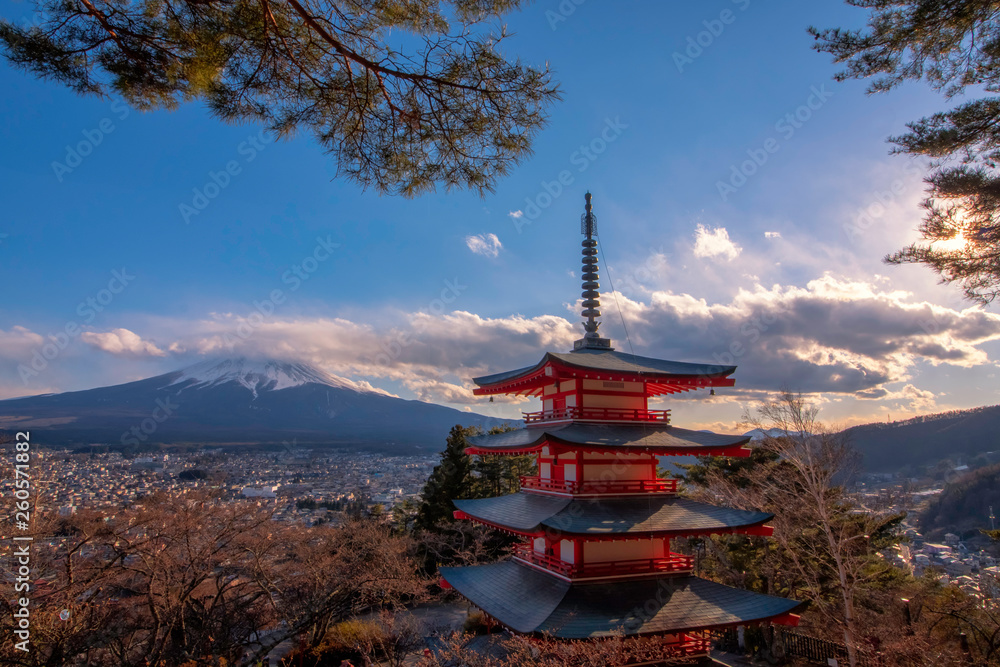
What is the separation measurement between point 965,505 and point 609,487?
126 ft

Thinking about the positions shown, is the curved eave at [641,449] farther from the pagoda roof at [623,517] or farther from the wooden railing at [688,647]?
the wooden railing at [688,647]

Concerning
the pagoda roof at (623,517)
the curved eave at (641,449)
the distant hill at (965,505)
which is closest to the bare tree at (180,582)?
the pagoda roof at (623,517)

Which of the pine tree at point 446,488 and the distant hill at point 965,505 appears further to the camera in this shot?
the distant hill at point 965,505

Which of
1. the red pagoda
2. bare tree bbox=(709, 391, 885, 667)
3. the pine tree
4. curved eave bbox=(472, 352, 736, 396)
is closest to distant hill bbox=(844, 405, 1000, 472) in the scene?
bare tree bbox=(709, 391, 885, 667)

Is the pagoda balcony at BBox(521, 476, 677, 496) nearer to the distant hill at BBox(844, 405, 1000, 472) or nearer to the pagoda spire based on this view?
the pagoda spire

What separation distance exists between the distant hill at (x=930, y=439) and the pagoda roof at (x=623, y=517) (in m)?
42.1

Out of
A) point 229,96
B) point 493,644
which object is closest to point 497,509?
point 493,644

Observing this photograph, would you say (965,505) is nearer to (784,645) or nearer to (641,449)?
(784,645)

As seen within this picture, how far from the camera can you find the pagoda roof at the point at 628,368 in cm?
1045

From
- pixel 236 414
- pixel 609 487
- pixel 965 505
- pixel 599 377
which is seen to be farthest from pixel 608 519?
pixel 236 414

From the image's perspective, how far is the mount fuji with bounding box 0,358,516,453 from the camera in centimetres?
6626

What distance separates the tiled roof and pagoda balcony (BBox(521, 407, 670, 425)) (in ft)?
3.46

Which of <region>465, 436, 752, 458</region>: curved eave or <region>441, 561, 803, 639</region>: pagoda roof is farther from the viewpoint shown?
<region>465, 436, 752, 458</region>: curved eave

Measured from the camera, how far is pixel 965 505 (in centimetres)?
3347
